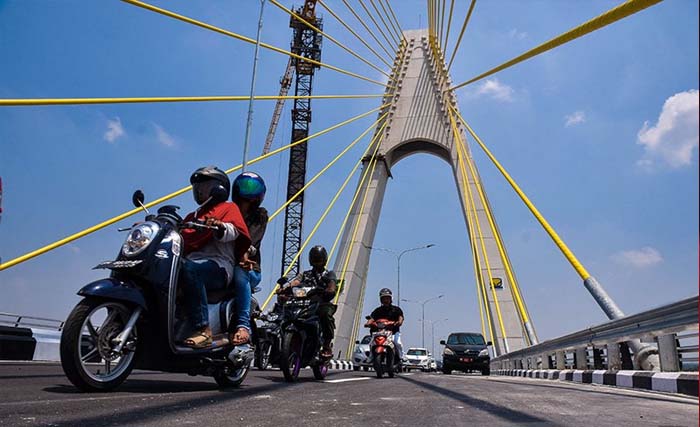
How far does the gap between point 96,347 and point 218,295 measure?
3.55 ft

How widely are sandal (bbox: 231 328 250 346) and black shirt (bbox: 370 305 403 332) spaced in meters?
5.40

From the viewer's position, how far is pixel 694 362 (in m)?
5.68

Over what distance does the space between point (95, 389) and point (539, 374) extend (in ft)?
33.7

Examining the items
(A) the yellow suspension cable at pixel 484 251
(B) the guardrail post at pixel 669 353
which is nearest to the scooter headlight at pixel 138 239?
(B) the guardrail post at pixel 669 353

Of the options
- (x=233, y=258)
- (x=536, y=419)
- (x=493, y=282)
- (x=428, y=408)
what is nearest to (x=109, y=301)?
(x=233, y=258)

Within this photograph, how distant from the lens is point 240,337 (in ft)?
15.0

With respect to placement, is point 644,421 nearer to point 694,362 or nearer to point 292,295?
point 694,362

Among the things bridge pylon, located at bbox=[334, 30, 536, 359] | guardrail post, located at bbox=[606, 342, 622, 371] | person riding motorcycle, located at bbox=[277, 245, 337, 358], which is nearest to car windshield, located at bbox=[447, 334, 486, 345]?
bridge pylon, located at bbox=[334, 30, 536, 359]

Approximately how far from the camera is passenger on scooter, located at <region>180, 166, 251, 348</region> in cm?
414

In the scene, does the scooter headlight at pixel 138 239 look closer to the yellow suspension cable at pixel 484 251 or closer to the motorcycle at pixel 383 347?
the motorcycle at pixel 383 347

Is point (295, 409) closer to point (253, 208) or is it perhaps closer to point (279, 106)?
point (253, 208)

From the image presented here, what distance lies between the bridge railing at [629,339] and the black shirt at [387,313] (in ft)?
9.60

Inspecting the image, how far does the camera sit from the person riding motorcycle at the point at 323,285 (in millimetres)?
6719

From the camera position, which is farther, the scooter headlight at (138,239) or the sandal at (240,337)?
the sandal at (240,337)
